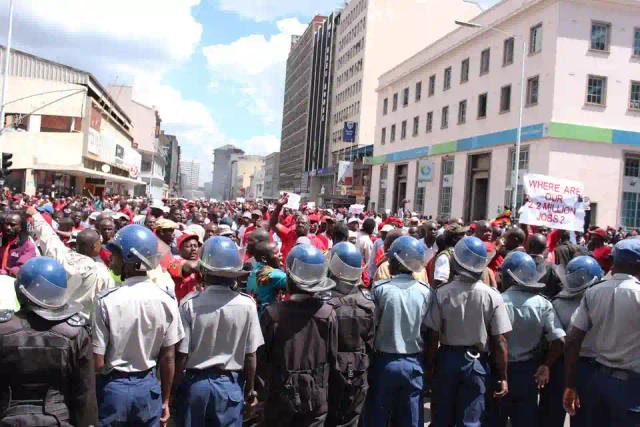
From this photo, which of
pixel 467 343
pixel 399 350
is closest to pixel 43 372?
pixel 399 350

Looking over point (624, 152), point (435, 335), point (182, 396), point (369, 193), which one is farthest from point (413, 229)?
point (369, 193)

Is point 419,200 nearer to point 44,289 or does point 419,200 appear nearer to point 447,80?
point 447,80

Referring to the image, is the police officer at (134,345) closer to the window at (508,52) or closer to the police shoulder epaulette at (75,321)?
the police shoulder epaulette at (75,321)

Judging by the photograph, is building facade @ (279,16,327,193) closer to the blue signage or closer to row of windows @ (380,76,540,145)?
the blue signage

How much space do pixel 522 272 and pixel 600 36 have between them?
26145 millimetres

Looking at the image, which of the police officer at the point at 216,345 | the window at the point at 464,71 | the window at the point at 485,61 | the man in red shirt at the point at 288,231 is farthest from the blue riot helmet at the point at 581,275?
the window at the point at 464,71

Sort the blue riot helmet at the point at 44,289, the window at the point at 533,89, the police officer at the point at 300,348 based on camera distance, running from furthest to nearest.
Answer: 1. the window at the point at 533,89
2. the police officer at the point at 300,348
3. the blue riot helmet at the point at 44,289

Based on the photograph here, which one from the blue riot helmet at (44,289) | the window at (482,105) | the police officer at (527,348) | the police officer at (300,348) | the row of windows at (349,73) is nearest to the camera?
the blue riot helmet at (44,289)

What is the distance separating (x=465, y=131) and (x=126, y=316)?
108 feet

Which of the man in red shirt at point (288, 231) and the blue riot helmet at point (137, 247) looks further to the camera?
the man in red shirt at point (288, 231)

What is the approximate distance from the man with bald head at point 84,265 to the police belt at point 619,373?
3.66 metres

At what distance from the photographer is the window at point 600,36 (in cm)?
2686

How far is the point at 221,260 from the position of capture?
151 inches

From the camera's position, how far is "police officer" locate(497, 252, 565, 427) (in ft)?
15.6
